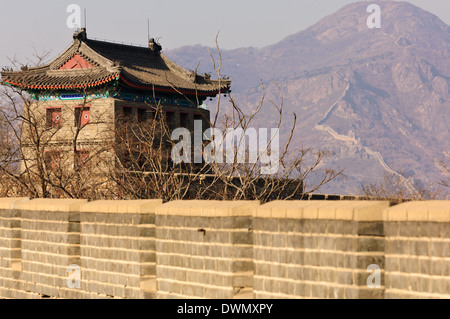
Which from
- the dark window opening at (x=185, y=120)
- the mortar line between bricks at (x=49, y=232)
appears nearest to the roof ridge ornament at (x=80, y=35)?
the dark window opening at (x=185, y=120)

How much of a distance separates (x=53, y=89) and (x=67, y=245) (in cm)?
3930

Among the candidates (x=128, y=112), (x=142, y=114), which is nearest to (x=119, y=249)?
(x=128, y=112)

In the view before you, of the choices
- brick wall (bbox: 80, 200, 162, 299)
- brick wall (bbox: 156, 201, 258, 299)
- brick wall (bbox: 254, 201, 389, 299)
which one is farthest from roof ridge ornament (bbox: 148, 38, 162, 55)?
brick wall (bbox: 254, 201, 389, 299)

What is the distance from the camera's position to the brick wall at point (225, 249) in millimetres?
7844

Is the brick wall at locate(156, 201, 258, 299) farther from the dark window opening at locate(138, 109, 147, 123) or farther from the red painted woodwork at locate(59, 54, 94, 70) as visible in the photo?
the red painted woodwork at locate(59, 54, 94, 70)

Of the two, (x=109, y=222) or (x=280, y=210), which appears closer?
(x=280, y=210)

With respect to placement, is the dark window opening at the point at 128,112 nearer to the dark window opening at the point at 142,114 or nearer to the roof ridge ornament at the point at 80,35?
the dark window opening at the point at 142,114

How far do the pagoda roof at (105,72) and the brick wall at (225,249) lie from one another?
34749mm

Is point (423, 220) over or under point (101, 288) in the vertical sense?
over

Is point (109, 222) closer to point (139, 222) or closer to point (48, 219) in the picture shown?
point (139, 222)

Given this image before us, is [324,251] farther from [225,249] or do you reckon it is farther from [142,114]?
[142,114]

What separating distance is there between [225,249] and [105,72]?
4016 cm
